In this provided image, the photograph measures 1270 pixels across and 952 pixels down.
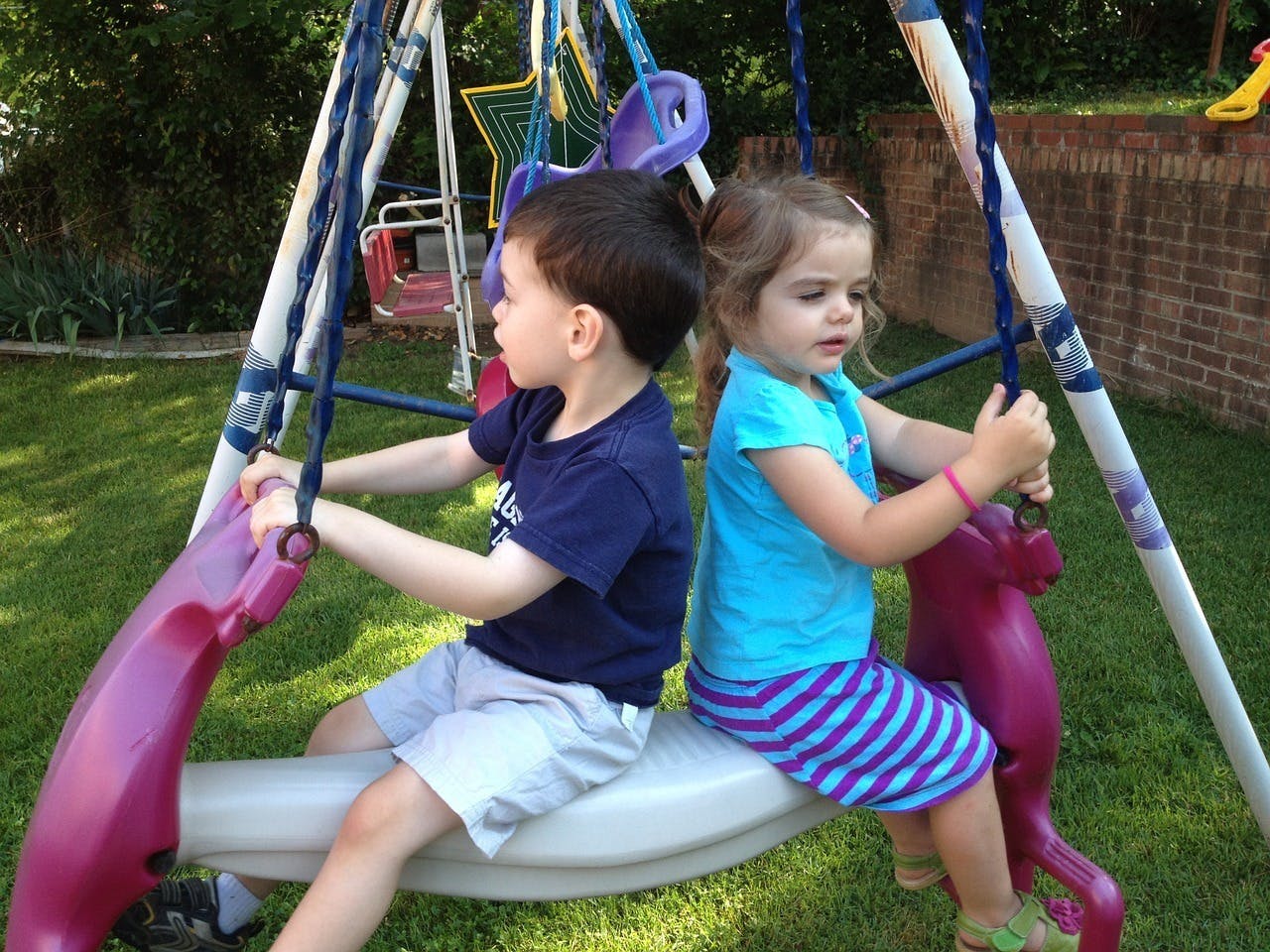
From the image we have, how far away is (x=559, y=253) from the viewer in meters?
1.48

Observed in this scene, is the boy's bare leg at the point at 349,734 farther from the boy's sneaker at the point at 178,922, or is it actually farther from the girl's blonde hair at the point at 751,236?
the girl's blonde hair at the point at 751,236

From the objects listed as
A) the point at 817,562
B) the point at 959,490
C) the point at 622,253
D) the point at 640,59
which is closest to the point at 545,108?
the point at 640,59

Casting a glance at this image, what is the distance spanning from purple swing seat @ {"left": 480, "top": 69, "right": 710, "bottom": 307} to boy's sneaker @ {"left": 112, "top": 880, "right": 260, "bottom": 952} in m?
1.01

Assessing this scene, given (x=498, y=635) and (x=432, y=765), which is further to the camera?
(x=498, y=635)

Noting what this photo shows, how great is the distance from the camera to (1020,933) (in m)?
1.68

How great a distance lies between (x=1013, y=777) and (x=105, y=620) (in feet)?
9.12

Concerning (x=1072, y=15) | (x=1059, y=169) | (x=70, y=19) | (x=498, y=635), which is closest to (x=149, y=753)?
(x=498, y=635)

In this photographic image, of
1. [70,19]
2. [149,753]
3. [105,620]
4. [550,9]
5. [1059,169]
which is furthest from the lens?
[70,19]

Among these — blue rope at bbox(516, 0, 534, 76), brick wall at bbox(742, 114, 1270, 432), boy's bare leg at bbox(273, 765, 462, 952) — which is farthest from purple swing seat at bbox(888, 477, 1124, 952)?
brick wall at bbox(742, 114, 1270, 432)

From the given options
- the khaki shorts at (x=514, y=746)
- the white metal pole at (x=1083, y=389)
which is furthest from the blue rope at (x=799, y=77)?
the khaki shorts at (x=514, y=746)

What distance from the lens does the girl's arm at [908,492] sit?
144cm

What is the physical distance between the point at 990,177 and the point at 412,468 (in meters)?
0.94

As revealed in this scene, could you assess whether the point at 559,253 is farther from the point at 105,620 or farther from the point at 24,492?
the point at 24,492

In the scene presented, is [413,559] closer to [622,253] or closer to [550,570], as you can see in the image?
[550,570]
